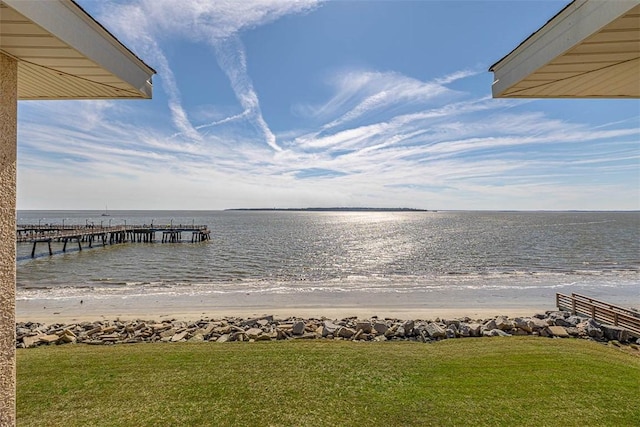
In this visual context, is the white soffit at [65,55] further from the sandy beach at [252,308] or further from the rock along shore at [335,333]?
the sandy beach at [252,308]

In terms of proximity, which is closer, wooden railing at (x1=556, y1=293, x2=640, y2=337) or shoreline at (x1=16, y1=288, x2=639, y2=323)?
wooden railing at (x1=556, y1=293, x2=640, y2=337)

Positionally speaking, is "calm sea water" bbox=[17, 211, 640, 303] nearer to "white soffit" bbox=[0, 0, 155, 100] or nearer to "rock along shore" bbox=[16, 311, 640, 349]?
"rock along shore" bbox=[16, 311, 640, 349]

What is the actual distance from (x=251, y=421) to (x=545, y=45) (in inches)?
231

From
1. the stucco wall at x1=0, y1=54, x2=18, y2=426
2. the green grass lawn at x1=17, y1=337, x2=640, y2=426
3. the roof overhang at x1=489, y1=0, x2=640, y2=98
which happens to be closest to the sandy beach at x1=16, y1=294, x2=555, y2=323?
the green grass lawn at x1=17, y1=337, x2=640, y2=426

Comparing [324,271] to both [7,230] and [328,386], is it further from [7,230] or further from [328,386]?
[7,230]

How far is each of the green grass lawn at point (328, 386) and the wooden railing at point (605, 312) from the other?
3092mm

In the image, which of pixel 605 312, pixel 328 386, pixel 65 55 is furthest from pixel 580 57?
pixel 605 312

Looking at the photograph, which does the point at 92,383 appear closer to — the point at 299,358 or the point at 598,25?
the point at 299,358

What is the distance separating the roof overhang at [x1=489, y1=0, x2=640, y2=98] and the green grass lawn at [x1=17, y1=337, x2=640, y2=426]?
465 centimetres

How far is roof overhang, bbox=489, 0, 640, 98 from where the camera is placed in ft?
7.90

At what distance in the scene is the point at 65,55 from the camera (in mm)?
2928

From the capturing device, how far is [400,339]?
34.7 ft

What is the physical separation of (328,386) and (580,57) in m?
5.94

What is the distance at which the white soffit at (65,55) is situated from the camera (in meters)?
2.49
